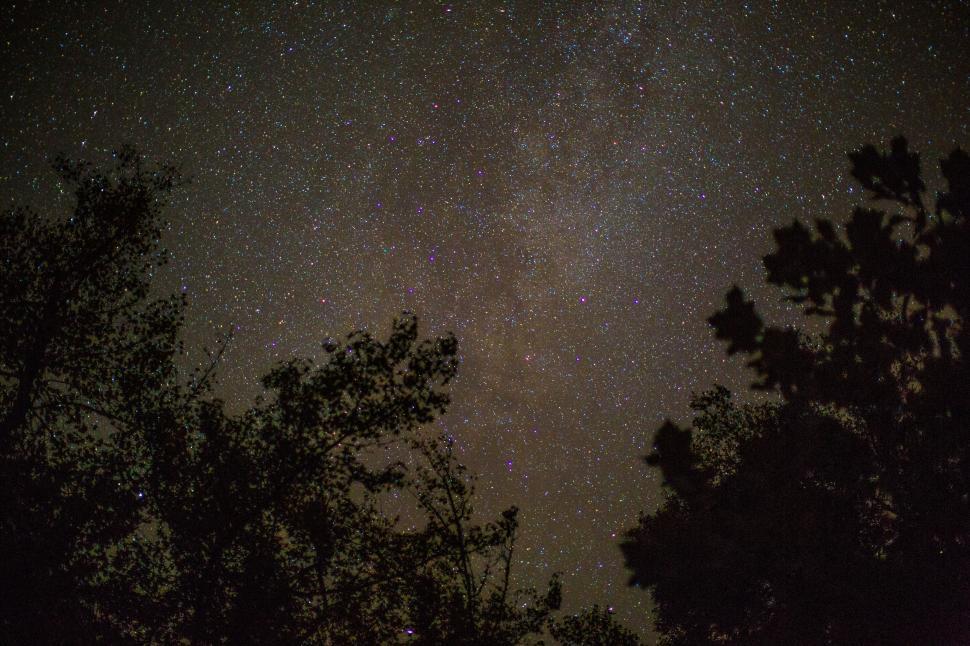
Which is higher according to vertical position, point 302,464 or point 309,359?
point 309,359

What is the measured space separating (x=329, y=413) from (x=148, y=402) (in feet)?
11.0

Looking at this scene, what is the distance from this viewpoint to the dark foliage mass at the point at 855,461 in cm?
682

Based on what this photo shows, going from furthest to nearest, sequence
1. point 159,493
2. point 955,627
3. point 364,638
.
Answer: point 364,638, point 159,493, point 955,627

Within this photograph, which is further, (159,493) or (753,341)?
(159,493)

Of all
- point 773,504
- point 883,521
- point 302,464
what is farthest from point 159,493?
point 883,521

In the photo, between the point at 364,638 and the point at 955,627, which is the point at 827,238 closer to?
the point at 955,627

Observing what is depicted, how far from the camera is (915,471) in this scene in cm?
736

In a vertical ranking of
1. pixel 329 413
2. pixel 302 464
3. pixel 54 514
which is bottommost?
pixel 54 514

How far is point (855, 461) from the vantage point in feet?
25.5

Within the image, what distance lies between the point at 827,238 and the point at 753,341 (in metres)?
2.08

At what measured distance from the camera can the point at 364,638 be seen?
11.2 meters

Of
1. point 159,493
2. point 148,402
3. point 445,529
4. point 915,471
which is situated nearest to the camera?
point 915,471

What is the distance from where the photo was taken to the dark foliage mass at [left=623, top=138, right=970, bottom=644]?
682 cm

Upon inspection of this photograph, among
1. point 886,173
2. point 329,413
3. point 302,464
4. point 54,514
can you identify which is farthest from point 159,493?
point 886,173
